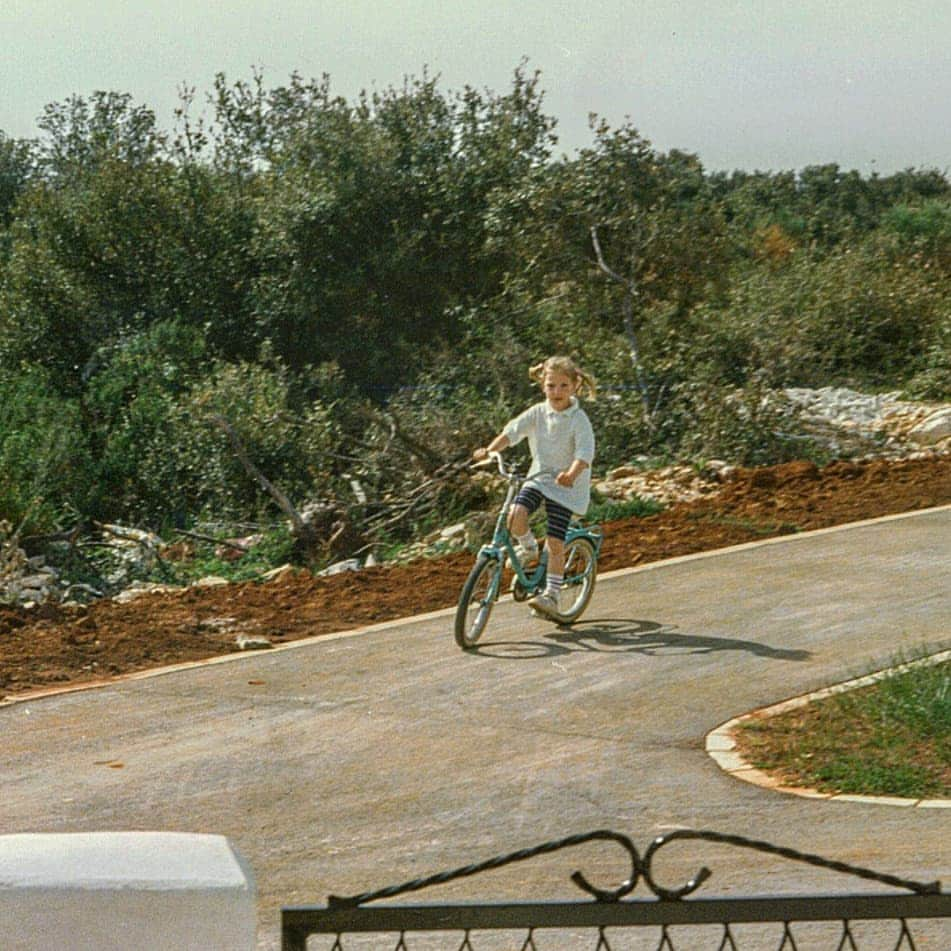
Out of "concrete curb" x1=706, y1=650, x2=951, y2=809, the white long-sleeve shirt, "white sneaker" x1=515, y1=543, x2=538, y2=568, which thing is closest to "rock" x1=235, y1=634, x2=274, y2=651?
"white sneaker" x1=515, y1=543, x2=538, y2=568

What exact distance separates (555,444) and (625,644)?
1.25 metres

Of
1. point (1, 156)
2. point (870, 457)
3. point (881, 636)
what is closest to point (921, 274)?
point (870, 457)

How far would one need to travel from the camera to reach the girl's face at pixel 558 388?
32.2ft

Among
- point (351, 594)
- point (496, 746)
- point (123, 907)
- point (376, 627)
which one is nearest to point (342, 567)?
point (351, 594)

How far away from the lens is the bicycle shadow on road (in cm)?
945

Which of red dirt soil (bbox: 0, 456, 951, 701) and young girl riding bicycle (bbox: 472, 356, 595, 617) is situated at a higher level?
young girl riding bicycle (bbox: 472, 356, 595, 617)

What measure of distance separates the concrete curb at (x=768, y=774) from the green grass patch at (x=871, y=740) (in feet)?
0.17

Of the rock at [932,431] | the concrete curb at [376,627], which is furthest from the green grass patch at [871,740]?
the rock at [932,431]

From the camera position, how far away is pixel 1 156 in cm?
4484

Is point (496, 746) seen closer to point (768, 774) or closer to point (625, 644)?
point (768, 774)

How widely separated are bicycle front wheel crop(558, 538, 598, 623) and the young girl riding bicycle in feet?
0.67

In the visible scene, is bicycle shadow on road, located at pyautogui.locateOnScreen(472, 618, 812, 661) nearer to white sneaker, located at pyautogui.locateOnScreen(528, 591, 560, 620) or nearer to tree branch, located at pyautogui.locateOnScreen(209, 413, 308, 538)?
white sneaker, located at pyautogui.locateOnScreen(528, 591, 560, 620)

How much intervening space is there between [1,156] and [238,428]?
2942 cm

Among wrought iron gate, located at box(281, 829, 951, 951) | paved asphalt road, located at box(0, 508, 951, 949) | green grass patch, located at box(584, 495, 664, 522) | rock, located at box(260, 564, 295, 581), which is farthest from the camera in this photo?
green grass patch, located at box(584, 495, 664, 522)
